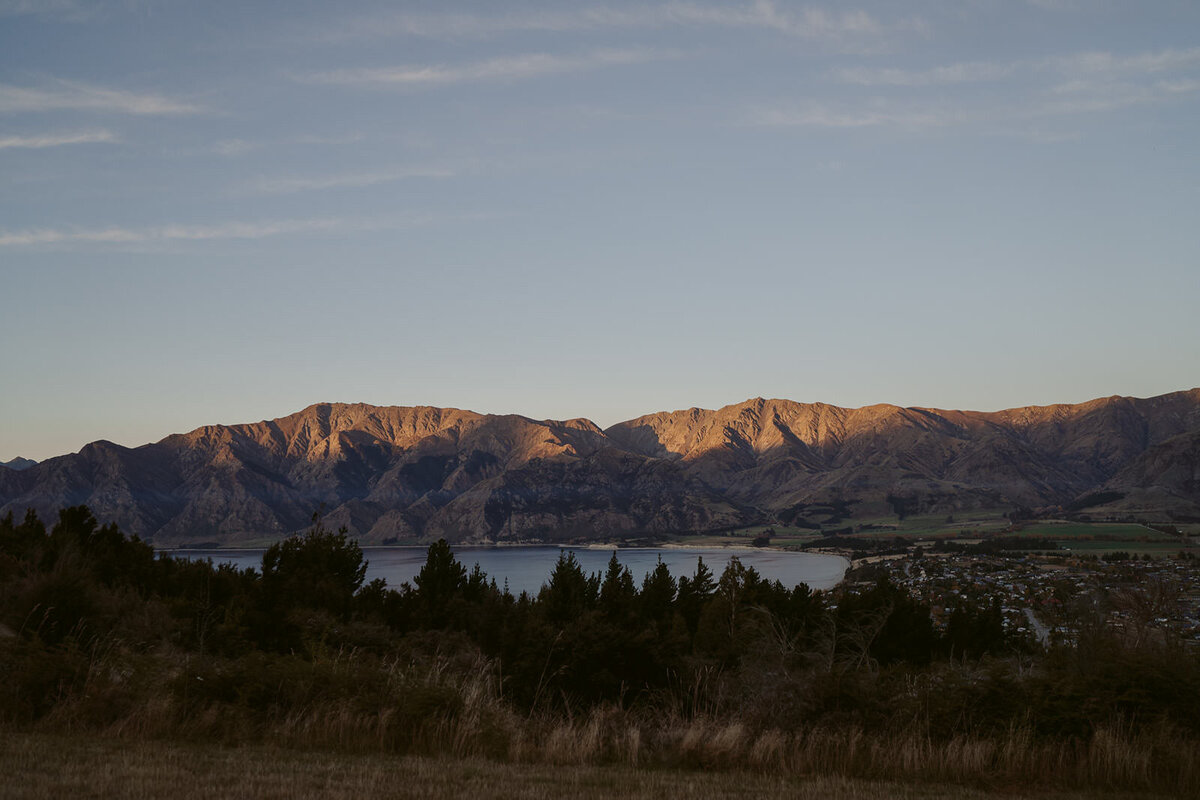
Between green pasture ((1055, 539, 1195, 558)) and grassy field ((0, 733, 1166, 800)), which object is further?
green pasture ((1055, 539, 1195, 558))

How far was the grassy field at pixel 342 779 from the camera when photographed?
7961mm

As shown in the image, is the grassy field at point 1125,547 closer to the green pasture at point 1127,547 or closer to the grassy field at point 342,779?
the green pasture at point 1127,547

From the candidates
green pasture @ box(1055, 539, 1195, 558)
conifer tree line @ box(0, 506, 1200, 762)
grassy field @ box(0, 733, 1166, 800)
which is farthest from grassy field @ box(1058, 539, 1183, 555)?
grassy field @ box(0, 733, 1166, 800)

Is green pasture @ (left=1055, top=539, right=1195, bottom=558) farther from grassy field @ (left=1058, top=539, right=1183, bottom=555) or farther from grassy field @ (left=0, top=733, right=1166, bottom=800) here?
grassy field @ (left=0, top=733, right=1166, bottom=800)

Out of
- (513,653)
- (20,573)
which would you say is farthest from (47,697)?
(513,653)

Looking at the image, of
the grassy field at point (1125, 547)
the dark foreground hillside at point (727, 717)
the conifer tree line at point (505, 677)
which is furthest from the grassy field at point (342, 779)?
the grassy field at point (1125, 547)

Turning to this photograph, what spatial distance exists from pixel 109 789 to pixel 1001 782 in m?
9.20

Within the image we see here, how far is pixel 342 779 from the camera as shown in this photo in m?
8.59

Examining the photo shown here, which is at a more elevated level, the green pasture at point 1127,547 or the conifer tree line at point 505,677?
the conifer tree line at point 505,677

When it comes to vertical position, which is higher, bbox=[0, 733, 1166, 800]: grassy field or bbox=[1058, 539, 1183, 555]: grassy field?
bbox=[0, 733, 1166, 800]: grassy field

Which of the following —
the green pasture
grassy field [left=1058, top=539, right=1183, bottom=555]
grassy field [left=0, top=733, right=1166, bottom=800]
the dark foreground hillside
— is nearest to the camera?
grassy field [left=0, top=733, right=1166, bottom=800]

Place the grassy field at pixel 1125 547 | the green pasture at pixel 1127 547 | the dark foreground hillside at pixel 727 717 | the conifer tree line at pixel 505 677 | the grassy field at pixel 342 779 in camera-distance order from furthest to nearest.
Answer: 1. the grassy field at pixel 1125 547
2. the green pasture at pixel 1127 547
3. the conifer tree line at pixel 505 677
4. the dark foreground hillside at pixel 727 717
5. the grassy field at pixel 342 779

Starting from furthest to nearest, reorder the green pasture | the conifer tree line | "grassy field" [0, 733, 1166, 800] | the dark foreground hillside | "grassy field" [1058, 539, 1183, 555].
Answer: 1. "grassy field" [1058, 539, 1183, 555]
2. the green pasture
3. the conifer tree line
4. the dark foreground hillside
5. "grassy field" [0, 733, 1166, 800]

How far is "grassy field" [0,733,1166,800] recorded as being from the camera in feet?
26.1
